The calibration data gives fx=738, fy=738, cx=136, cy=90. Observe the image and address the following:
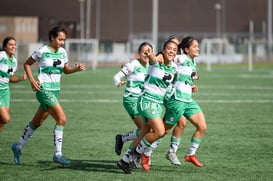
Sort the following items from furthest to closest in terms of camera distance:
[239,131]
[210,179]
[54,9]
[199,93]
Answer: [54,9], [199,93], [239,131], [210,179]

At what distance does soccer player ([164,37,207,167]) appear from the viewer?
1170 cm

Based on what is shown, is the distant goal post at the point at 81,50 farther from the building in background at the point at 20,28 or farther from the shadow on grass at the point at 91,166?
the shadow on grass at the point at 91,166

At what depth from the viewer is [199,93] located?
28.4 metres

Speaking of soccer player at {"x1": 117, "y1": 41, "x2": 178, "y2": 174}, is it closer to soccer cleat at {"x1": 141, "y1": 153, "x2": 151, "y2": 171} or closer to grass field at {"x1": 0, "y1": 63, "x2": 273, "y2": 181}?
soccer cleat at {"x1": 141, "y1": 153, "x2": 151, "y2": 171}

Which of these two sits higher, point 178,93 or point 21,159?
point 178,93

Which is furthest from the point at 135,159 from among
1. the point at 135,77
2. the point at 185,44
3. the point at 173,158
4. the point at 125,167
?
the point at 185,44

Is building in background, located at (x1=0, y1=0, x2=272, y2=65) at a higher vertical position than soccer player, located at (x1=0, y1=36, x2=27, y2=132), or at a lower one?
higher

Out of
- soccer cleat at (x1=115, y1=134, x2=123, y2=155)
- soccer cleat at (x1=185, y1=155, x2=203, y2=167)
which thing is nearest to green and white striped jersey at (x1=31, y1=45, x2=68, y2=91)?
soccer cleat at (x1=115, y1=134, x2=123, y2=155)

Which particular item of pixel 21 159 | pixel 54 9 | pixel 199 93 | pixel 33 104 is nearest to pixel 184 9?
pixel 54 9

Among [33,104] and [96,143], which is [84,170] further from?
[33,104]

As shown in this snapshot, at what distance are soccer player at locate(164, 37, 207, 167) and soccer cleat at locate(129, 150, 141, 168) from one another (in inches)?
28.2

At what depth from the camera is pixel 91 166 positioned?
1187cm

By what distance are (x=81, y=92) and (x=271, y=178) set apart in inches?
727

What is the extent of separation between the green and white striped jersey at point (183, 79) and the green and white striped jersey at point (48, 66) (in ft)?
6.33
